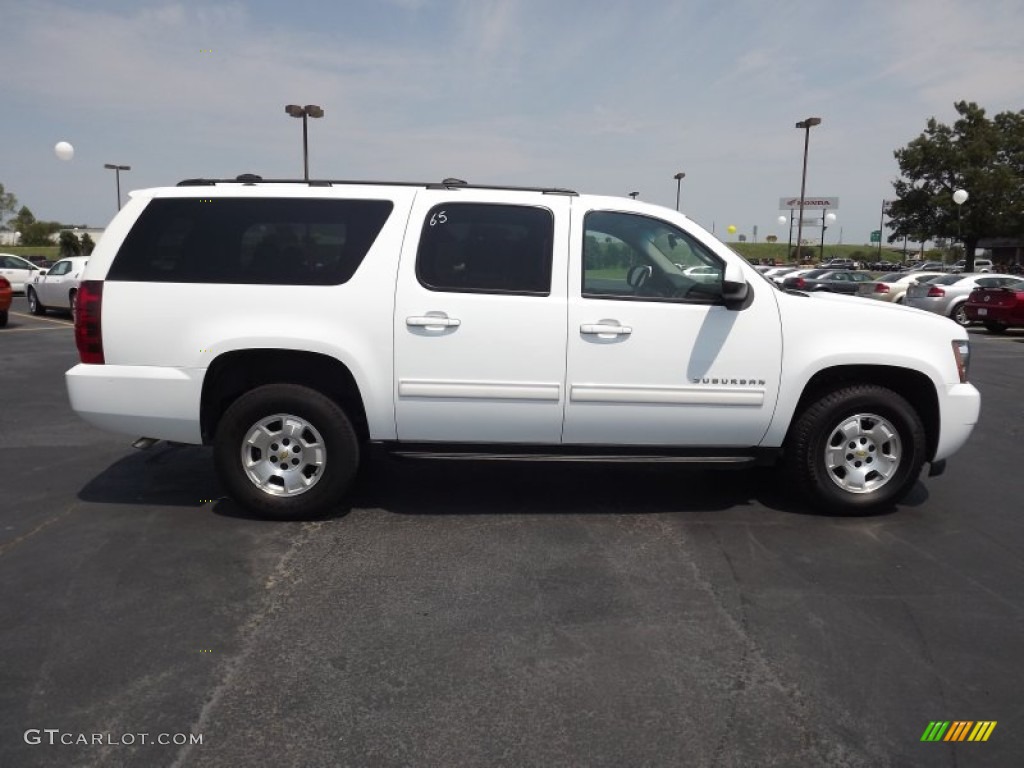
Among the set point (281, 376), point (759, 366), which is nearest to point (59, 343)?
point (281, 376)

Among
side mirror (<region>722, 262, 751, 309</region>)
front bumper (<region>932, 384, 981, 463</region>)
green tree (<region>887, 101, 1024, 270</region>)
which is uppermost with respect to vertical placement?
green tree (<region>887, 101, 1024, 270</region>)

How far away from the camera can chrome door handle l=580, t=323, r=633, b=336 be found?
4.50 metres

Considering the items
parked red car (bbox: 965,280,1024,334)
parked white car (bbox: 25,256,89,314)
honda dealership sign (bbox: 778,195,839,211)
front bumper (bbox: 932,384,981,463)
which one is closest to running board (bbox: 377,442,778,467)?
front bumper (bbox: 932,384,981,463)

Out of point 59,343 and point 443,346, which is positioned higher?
point 443,346

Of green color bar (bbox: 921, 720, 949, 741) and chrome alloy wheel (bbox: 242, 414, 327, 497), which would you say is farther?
chrome alloy wheel (bbox: 242, 414, 327, 497)

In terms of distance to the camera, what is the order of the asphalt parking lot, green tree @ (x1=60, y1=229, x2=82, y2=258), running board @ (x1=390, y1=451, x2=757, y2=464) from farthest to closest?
1. green tree @ (x1=60, y1=229, x2=82, y2=258)
2. running board @ (x1=390, y1=451, x2=757, y2=464)
3. the asphalt parking lot

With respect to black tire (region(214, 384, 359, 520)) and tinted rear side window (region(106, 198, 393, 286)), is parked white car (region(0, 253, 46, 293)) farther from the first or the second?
black tire (region(214, 384, 359, 520))

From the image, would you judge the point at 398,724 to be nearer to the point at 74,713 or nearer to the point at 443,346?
the point at 74,713

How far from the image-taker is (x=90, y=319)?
4473 mm

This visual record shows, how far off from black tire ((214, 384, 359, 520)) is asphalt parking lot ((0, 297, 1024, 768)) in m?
0.17

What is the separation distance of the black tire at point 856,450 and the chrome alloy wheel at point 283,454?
289 centimetres

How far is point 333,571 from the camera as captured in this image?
13.1ft

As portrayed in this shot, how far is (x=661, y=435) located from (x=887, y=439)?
1436 mm

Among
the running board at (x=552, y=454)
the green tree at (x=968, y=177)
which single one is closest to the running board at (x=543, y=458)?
the running board at (x=552, y=454)
